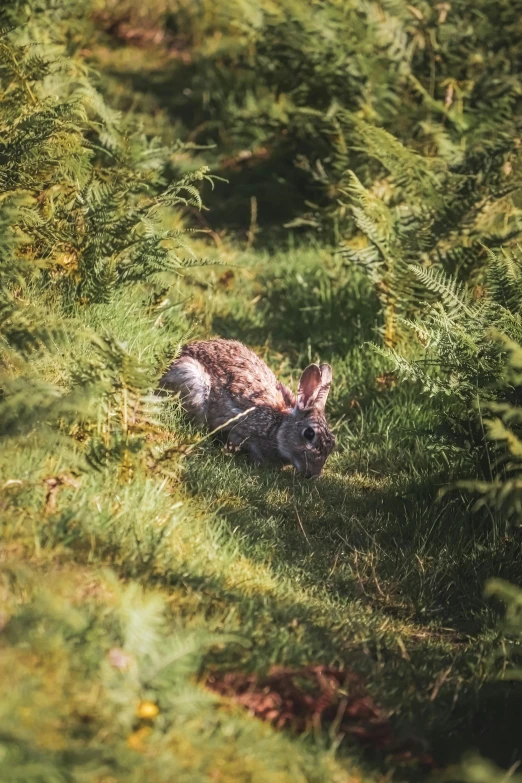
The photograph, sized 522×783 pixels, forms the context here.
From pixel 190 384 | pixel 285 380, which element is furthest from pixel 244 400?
pixel 285 380

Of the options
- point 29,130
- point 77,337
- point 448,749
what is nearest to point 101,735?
point 448,749

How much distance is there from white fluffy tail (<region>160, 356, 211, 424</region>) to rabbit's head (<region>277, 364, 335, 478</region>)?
1.91 feet

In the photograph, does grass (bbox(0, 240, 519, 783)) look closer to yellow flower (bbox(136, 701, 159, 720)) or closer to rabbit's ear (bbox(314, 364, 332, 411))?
yellow flower (bbox(136, 701, 159, 720))

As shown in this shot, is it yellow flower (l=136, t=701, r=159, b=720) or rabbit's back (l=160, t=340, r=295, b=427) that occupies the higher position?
yellow flower (l=136, t=701, r=159, b=720)

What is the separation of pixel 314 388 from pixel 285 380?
39.2 inches

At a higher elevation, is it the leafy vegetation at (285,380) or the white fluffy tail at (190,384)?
the leafy vegetation at (285,380)

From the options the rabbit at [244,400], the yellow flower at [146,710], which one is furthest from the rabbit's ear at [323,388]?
the yellow flower at [146,710]

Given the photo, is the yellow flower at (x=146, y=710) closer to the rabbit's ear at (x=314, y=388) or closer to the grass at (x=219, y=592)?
the grass at (x=219, y=592)

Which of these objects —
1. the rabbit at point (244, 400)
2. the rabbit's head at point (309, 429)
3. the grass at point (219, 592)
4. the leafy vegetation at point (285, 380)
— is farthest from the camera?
the rabbit at point (244, 400)

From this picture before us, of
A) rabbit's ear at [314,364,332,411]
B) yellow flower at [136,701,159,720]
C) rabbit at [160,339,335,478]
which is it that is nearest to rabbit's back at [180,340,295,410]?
rabbit at [160,339,335,478]

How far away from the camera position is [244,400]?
694 cm

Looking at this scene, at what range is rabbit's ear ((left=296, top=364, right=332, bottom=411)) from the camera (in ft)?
22.5

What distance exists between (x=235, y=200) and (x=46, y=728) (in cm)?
754

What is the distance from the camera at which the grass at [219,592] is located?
332 centimetres
